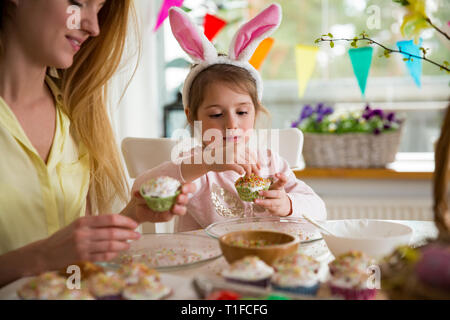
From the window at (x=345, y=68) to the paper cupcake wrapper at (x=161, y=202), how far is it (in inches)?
95.6

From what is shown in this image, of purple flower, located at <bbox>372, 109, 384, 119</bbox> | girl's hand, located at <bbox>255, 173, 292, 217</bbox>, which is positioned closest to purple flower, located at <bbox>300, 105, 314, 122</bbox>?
purple flower, located at <bbox>372, 109, 384, 119</bbox>

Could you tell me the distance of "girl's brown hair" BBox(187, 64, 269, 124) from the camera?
74.7 inches

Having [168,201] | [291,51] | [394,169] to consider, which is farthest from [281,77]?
[168,201]

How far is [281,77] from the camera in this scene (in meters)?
3.61

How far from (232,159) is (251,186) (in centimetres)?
11

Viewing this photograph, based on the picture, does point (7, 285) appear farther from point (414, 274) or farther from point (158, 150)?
point (158, 150)

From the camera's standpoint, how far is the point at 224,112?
6.07 feet

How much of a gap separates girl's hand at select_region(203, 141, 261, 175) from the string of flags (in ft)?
1.85

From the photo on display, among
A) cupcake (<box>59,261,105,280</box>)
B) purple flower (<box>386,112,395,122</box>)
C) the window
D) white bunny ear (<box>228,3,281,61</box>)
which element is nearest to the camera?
cupcake (<box>59,261,105,280</box>)

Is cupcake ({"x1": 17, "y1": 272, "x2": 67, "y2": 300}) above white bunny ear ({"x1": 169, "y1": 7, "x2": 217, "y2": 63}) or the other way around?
the other way around

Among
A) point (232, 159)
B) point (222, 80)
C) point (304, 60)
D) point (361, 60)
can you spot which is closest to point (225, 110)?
point (222, 80)

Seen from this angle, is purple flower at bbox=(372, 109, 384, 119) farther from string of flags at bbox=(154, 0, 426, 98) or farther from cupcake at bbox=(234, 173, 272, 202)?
cupcake at bbox=(234, 173, 272, 202)

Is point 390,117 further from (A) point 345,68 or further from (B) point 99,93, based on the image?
(B) point 99,93
